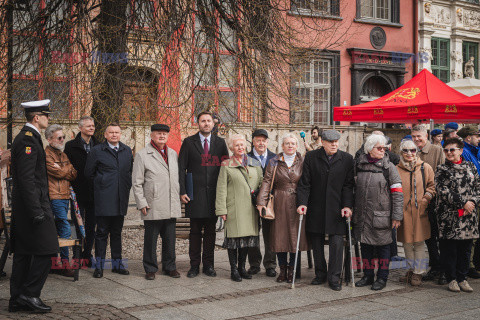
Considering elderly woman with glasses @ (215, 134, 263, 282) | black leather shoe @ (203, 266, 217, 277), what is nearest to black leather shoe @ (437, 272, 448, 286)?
elderly woman with glasses @ (215, 134, 263, 282)

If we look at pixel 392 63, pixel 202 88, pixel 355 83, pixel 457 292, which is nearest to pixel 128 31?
pixel 202 88

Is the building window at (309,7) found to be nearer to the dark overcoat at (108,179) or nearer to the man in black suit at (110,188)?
the man in black suit at (110,188)

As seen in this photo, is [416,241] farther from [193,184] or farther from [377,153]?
[193,184]

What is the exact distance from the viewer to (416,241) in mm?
7418

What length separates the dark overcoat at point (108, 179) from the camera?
7828mm

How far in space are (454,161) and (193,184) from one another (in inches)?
Result: 129

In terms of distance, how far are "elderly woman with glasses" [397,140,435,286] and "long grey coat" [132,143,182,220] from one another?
9.37 feet

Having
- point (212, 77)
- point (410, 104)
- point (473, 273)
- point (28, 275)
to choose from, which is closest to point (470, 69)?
point (410, 104)

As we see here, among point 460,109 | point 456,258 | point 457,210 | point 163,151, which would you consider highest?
point 460,109

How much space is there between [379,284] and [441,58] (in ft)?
64.5

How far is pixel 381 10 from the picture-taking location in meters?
23.8

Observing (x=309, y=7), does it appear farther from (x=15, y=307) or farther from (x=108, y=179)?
(x=15, y=307)

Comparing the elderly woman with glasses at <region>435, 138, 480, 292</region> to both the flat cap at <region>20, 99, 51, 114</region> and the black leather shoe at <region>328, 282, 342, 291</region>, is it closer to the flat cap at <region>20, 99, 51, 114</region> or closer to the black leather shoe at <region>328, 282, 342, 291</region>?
the black leather shoe at <region>328, 282, 342, 291</region>

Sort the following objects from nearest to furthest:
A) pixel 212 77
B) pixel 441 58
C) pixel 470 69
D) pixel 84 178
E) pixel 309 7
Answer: pixel 84 178, pixel 212 77, pixel 309 7, pixel 441 58, pixel 470 69
